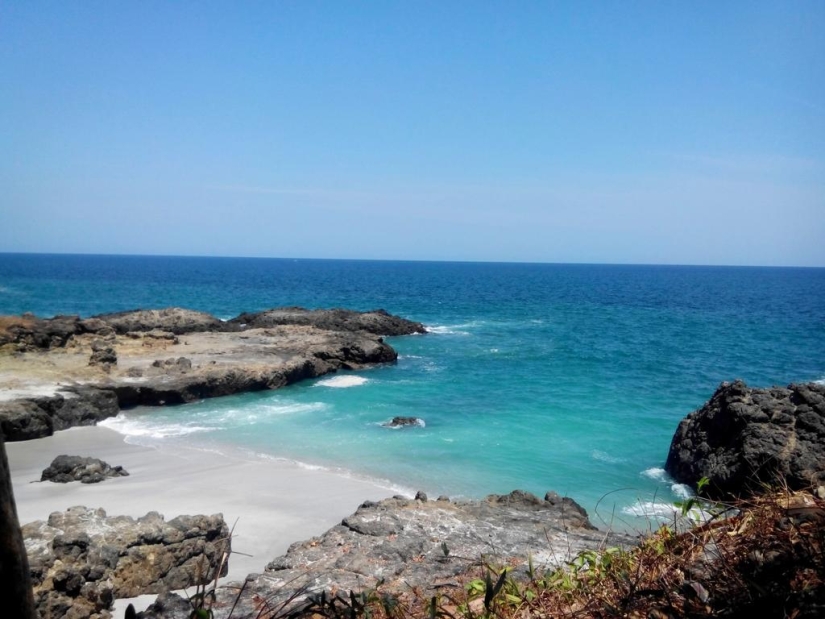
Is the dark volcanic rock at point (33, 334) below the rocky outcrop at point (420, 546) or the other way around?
the other way around

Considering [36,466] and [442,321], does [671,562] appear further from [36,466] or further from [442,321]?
[442,321]

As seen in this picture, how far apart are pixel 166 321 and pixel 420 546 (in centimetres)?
3563

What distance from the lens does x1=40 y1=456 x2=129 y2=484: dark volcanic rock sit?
47.1 ft

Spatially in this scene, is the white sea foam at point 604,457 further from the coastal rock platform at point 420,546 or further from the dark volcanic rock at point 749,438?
the coastal rock platform at point 420,546

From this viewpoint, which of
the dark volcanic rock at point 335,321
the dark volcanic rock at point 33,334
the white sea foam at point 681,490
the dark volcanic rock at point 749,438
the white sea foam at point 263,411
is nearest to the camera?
the dark volcanic rock at point 749,438

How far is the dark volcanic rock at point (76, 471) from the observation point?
14352mm

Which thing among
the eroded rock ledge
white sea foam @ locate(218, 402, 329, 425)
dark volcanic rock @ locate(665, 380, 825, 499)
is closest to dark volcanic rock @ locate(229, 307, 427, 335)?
→ the eroded rock ledge

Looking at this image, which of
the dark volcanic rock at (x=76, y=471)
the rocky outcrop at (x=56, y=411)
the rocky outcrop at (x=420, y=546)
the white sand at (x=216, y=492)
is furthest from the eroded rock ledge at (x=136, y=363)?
the rocky outcrop at (x=420, y=546)

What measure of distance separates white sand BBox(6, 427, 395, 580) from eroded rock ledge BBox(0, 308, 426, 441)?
8.24 feet

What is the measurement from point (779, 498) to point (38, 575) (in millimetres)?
8112

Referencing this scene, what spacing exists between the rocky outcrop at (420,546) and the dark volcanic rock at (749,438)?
5288 millimetres

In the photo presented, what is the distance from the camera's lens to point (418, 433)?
2038cm

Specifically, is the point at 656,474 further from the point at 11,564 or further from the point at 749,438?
the point at 11,564

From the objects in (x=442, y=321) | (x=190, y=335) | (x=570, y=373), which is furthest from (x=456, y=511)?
(x=442, y=321)
